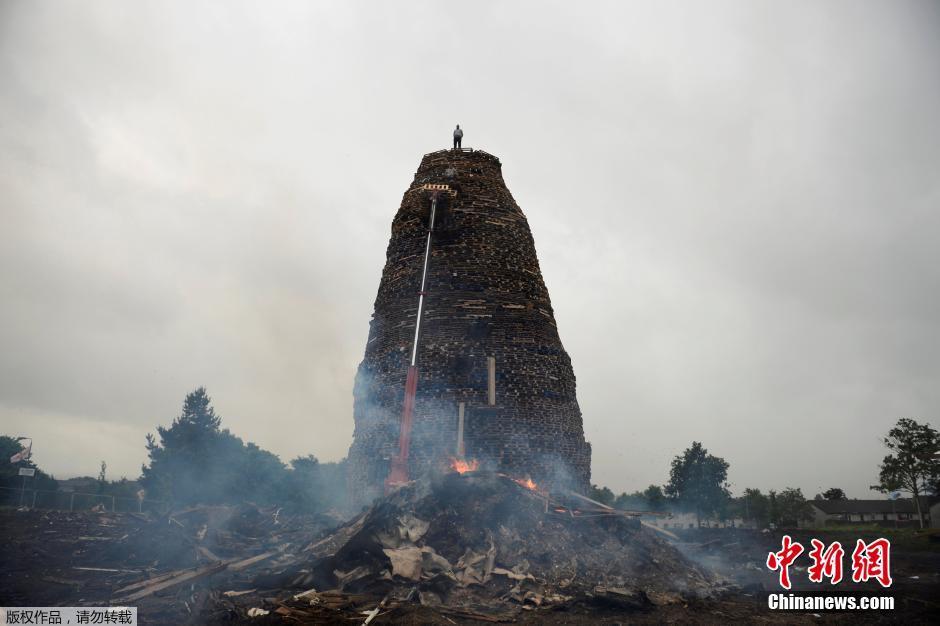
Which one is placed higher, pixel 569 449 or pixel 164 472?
pixel 569 449

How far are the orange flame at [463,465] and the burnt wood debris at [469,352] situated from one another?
253 mm

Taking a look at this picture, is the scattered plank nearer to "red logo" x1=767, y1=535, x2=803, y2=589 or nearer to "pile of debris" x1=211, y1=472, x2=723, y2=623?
"pile of debris" x1=211, y1=472, x2=723, y2=623

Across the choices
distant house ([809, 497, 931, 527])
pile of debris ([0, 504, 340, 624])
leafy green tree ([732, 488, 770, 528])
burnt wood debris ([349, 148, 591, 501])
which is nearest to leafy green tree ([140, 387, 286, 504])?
pile of debris ([0, 504, 340, 624])

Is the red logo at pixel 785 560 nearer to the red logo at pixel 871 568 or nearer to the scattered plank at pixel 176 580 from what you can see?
the red logo at pixel 871 568

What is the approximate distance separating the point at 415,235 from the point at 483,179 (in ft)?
11.6

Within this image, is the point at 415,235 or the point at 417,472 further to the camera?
the point at 415,235

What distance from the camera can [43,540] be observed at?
23047 millimetres

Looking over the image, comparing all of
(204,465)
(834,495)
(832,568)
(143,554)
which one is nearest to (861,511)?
(834,495)

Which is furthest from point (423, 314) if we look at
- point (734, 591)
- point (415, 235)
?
point (734, 591)

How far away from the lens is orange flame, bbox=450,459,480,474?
20188 millimetres

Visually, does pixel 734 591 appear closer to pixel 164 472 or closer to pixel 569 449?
pixel 569 449

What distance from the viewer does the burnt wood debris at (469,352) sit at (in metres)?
21.0

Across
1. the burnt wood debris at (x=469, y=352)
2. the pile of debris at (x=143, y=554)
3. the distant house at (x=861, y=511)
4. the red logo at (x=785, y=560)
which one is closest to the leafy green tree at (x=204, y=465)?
the pile of debris at (x=143, y=554)

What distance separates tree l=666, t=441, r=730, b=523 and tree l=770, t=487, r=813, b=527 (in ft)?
31.8
